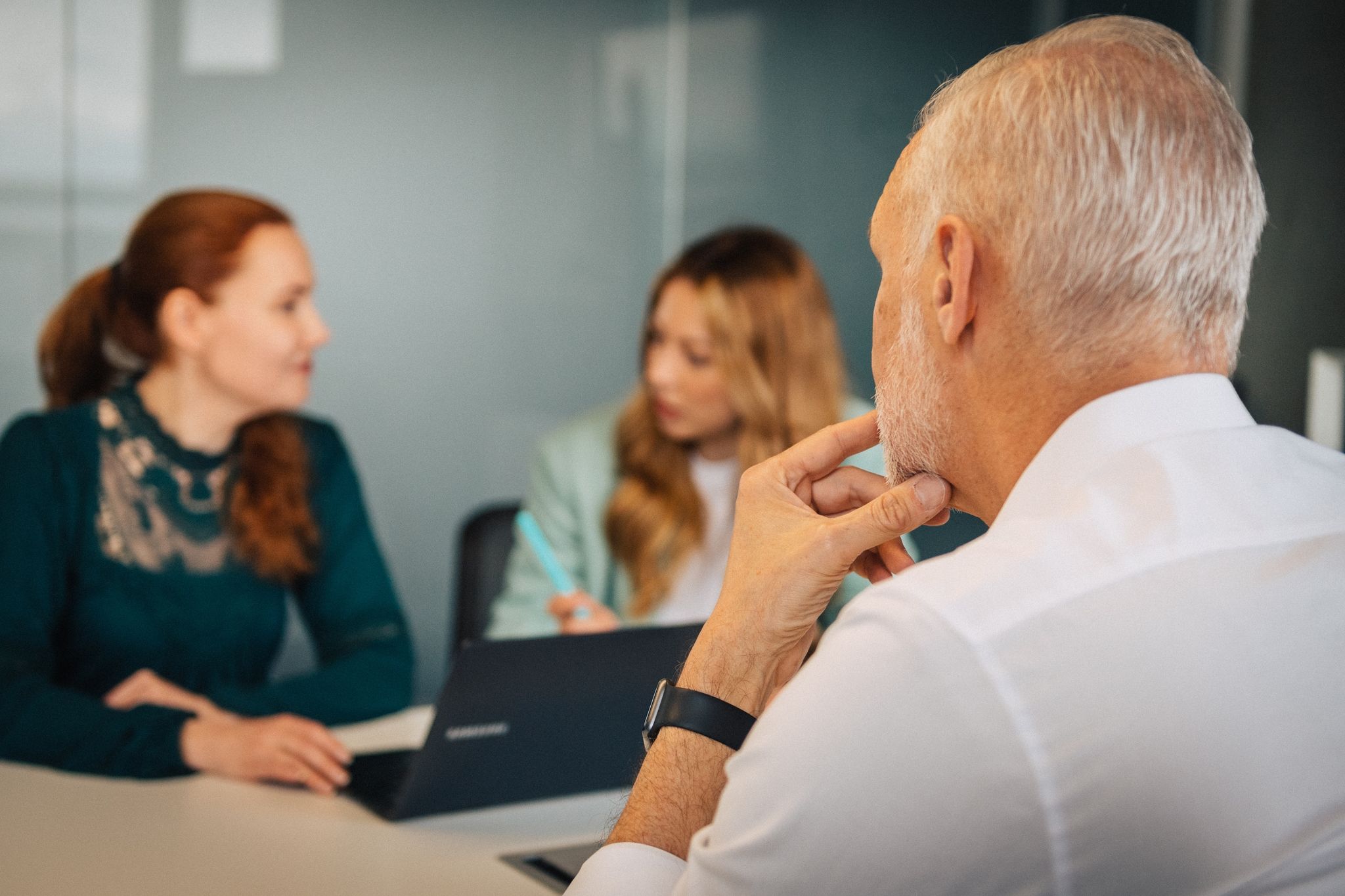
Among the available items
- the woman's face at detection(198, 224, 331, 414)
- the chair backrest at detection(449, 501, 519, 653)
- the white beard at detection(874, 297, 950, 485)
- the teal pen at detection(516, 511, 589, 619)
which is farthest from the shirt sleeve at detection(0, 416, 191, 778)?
the white beard at detection(874, 297, 950, 485)

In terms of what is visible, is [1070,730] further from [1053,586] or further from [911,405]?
[911,405]

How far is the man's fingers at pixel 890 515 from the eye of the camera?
3.18 feet

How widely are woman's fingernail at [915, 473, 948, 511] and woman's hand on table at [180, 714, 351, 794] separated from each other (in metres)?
0.81

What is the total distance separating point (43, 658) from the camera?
6.07ft

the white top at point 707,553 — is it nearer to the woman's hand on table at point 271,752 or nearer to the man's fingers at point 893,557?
the woman's hand on table at point 271,752

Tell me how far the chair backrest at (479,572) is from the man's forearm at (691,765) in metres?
1.45

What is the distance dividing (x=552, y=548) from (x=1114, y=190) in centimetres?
185

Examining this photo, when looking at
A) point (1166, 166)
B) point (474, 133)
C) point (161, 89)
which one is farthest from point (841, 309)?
point (1166, 166)

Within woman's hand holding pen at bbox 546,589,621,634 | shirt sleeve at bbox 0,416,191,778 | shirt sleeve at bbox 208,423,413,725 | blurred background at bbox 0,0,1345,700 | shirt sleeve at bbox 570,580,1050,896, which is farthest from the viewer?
blurred background at bbox 0,0,1345,700

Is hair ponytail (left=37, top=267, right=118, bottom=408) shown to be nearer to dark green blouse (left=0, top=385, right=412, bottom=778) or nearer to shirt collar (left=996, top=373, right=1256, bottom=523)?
dark green blouse (left=0, top=385, right=412, bottom=778)

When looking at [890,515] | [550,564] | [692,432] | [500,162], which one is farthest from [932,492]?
[500,162]

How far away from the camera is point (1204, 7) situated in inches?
136

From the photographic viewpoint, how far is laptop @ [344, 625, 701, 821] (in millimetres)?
1278

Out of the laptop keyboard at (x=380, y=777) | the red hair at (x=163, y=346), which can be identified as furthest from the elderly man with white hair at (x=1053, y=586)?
the red hair at (x=163, y=346)
